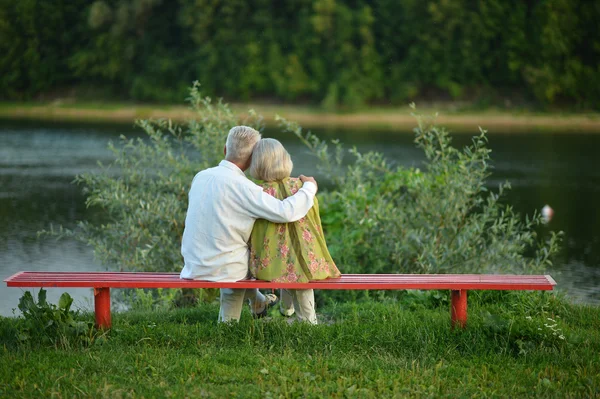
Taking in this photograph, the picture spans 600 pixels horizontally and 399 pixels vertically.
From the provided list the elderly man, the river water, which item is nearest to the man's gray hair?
the elderly man

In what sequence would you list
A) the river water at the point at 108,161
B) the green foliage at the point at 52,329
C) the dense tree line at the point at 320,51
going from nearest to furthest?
1. the green foliage at the point at 52,329
2. the river water at the point at 108,161
3. the dense tree line at the point at 320,51

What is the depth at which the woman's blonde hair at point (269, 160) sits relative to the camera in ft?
16.8

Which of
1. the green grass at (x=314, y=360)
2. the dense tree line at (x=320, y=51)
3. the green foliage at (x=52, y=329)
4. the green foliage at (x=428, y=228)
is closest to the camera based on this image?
the green grass at (x=314, y=360)

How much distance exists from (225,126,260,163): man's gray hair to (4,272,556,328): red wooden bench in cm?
70

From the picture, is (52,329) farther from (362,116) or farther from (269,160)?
(362,116)

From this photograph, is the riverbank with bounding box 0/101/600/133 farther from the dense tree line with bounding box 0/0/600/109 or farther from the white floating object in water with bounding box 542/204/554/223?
the white floating object in water with bounding box 542/204/554/223

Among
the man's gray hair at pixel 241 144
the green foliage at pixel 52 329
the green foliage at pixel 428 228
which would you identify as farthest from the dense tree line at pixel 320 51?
the green foliage at pixel 52 329

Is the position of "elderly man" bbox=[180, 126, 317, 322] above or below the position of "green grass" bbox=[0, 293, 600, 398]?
above

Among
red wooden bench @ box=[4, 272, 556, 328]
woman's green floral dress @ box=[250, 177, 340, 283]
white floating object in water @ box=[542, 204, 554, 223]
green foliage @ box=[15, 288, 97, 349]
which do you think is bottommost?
white floating object in water @ box=[542, 204, 554, 223]

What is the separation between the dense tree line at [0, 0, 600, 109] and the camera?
107ft

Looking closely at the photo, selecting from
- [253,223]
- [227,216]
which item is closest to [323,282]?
[253,223]

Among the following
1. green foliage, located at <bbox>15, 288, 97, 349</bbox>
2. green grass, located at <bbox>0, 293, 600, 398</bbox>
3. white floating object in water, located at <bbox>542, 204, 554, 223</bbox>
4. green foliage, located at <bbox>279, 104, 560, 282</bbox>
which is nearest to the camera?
green grass, located at <bbox>0, 293, 600, 398</bbox>

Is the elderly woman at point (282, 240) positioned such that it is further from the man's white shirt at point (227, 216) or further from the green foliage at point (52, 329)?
the green foliage at point (52, 329)

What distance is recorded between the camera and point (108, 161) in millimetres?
17844
